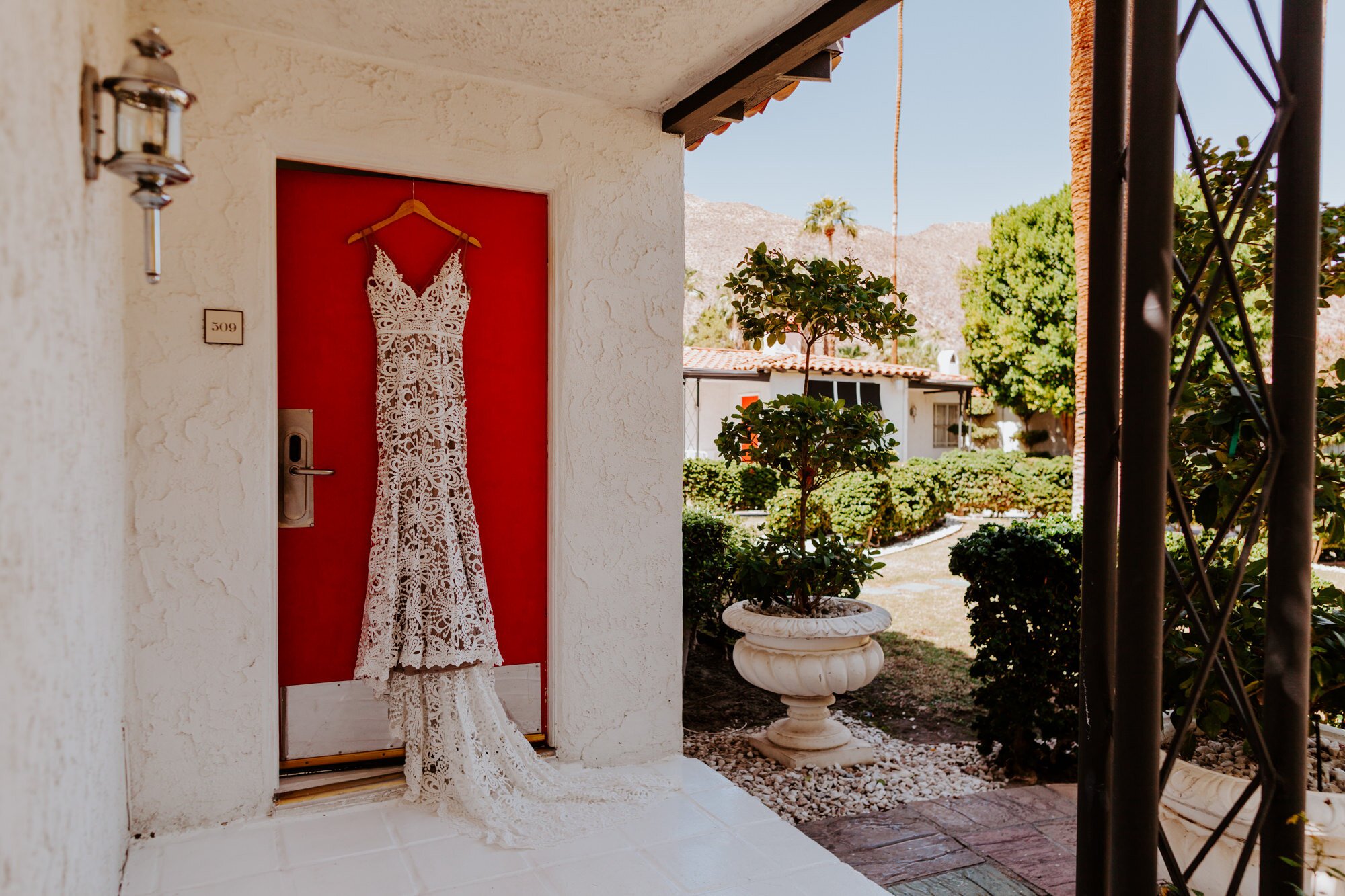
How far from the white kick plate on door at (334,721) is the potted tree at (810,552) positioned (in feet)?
5.33

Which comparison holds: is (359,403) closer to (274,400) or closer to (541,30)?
(274,400)

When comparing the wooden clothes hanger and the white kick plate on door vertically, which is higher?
the wooden clothes hanger

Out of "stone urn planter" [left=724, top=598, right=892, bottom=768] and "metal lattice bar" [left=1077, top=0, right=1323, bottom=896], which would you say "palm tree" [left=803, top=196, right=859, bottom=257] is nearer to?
"stone urn planter" [left=724, top=598, right=892, bottom=768]

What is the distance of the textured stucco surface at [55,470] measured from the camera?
47.9 inches

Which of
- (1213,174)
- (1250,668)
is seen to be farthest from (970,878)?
(1213,174)

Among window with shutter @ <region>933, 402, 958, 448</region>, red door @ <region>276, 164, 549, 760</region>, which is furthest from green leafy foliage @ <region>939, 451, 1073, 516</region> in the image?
red door @ <region>276, 164, 549, 760</region>

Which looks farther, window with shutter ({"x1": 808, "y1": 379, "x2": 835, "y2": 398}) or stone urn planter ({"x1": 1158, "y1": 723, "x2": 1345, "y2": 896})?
window with shutter ({"x1": 808, "y1": 379, "x2": 835, "y2": 398})

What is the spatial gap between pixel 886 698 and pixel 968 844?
82.8 inches

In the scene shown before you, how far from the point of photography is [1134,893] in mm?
1565

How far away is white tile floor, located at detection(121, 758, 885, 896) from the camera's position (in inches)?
93.8

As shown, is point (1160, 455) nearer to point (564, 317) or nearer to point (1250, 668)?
point (1250, 668)

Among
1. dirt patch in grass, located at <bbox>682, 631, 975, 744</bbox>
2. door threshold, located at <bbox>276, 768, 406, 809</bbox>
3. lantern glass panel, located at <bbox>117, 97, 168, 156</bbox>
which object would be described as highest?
lantern glass panel, located at <bbox>117, 97, 168, 156</bbox>

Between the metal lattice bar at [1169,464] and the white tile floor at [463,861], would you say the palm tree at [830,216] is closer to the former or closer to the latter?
the white tile floor at [463,861]

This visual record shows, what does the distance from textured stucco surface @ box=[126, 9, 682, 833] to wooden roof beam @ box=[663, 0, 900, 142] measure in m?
0.19
